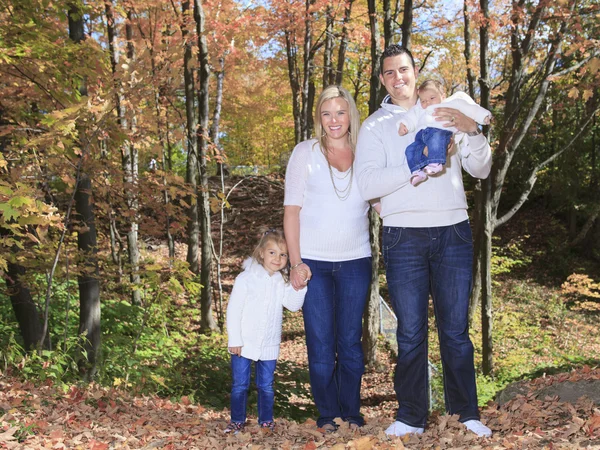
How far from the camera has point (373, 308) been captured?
10438mm

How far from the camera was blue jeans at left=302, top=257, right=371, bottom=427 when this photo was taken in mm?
3809

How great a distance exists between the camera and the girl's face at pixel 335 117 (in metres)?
3.78

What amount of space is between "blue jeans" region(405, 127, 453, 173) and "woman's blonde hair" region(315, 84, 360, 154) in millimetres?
647

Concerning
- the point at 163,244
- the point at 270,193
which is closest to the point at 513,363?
the point at 163,244

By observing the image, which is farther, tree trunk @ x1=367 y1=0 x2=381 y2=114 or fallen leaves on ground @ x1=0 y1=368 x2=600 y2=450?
tree trunk @ x1=367 y1=0 x2=381 y2=114

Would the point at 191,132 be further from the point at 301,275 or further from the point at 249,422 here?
the point at 301,275

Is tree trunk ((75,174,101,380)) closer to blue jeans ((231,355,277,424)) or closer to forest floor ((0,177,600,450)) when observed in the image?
forest floor ((0,177,600,450))

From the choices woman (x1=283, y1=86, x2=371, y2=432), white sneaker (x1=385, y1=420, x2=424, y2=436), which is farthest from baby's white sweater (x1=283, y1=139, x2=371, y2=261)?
white sneaker (x1=385, y1=420, x2=424, y2=436)

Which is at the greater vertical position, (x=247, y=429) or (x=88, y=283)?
(x=88, y=283)

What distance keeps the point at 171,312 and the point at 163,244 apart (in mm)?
6123

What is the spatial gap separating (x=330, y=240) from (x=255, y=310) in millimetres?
863

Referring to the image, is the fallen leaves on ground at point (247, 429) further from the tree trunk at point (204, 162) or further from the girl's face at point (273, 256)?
the tree trunk at point (204, 162)

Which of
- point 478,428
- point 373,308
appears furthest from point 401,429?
point 373,308

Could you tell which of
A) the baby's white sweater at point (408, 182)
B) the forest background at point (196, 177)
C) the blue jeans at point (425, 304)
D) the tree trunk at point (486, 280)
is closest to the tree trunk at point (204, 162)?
the forest background at point (196, 177)
